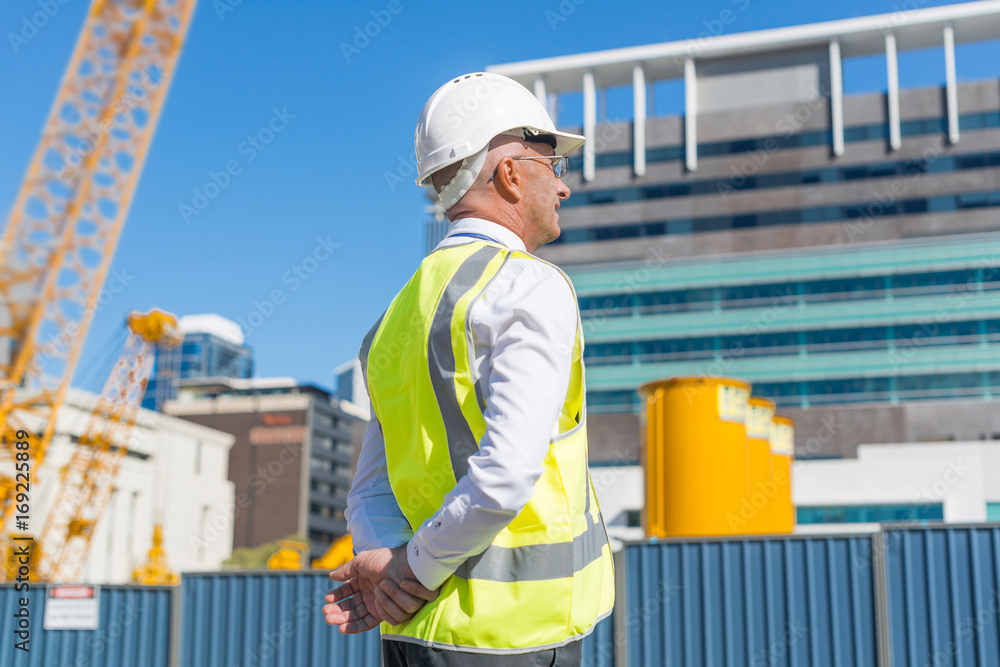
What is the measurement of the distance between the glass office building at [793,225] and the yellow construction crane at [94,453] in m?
27.7

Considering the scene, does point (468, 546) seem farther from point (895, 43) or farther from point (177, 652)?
point (895, 43)

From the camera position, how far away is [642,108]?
69.2 metres

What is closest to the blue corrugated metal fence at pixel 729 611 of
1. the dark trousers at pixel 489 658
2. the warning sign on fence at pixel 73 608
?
the warning sign on fence at pixel 73 608

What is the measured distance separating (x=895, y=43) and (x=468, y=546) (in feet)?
239

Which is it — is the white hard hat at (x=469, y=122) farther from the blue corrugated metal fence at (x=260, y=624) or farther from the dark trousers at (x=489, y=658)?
the blue corrugated metal fence at (x=260, y=624)

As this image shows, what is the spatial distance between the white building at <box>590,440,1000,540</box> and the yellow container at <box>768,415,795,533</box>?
19.8 m

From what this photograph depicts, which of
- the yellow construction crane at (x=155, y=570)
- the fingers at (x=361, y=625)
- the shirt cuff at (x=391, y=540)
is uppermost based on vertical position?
the shirt cuff at (x=391, y=540)

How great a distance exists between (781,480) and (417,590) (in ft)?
42.6

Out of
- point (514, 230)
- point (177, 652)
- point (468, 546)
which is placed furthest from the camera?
point (177, 652)

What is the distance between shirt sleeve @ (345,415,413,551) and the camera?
1.88 metres

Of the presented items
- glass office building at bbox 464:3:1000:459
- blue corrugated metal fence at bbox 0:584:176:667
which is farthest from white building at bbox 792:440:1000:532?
blue corrugated metal fence at bbox 0:584:176:667

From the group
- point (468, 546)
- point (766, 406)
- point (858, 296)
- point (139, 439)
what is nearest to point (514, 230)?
point (468, 546)

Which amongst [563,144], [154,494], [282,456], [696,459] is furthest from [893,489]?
[282,456]

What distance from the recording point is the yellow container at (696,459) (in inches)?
475
